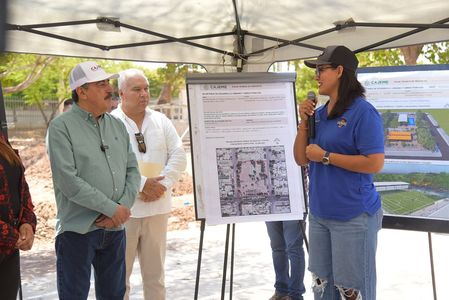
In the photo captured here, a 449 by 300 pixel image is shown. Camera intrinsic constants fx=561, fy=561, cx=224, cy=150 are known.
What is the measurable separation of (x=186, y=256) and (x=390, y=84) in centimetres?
425

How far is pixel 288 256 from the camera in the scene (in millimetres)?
4332

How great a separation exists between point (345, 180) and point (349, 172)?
45mm

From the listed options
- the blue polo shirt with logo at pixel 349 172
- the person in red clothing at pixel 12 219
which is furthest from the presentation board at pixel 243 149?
the person in red clothing at pixel 12 219

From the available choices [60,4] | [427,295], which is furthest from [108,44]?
[427,295]

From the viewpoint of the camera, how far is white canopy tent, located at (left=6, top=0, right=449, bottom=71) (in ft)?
11.9

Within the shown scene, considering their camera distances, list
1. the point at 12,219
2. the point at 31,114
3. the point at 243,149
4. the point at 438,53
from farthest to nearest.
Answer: the point at 31,114 < the point at 438,53 < the point at 243,149 < the point at 12,219

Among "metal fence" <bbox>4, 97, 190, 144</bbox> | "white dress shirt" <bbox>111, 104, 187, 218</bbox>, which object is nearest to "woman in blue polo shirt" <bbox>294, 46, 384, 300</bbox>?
"white dress shirt" <bbox>111, 104, 187, 218</bbox>

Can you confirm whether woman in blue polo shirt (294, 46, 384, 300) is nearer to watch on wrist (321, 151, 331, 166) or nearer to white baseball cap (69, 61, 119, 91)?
Answer: watch on wrist (321, 151, 331, 166)

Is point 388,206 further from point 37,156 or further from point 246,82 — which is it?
point 37,156

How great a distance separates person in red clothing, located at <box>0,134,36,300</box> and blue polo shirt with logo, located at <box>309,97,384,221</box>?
Result: 1432 millimetres

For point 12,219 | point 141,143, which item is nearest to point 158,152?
point 141,143

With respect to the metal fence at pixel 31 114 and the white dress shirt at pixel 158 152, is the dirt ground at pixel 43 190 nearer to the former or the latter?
the metal fence at pixel 31 114

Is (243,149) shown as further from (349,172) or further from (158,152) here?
(349,172)

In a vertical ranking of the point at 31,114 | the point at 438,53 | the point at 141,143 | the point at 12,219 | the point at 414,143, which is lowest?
the point at 12,219
